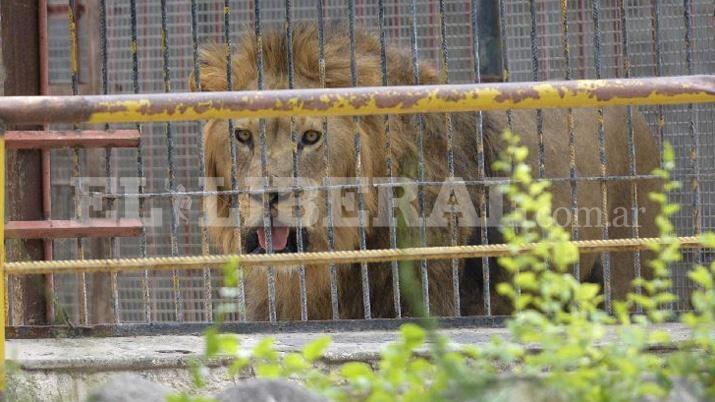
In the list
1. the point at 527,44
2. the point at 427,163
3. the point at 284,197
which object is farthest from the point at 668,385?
the point at 527,44

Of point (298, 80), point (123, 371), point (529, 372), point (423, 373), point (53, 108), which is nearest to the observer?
point (529, 372)

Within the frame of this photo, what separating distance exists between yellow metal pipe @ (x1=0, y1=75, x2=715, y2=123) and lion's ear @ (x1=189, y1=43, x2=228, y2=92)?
250cm

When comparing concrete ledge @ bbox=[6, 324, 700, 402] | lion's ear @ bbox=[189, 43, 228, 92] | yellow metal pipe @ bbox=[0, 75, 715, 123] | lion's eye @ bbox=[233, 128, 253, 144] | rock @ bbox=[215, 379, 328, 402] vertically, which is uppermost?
lion's ear @ bbox=[189, 43, 228, 92]

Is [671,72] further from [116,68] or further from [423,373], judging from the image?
[423,373]

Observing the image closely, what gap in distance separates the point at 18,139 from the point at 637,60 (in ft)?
12.6

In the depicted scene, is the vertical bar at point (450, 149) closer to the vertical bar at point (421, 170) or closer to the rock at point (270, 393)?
the vertical bar at point (421, 170)

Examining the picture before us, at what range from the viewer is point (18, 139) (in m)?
4.64

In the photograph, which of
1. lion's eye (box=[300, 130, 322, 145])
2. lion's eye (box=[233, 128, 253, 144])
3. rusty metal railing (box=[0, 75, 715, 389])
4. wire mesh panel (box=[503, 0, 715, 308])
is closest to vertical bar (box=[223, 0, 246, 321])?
lion's eye (box=[233, 128, 253, 144])

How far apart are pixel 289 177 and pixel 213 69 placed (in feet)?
2.80

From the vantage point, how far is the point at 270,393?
2660mm

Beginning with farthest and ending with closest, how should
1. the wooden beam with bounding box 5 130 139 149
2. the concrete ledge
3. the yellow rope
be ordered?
the wooden beam with bounding box 5 130 139 149 → the concrete ledge → the yellow rope

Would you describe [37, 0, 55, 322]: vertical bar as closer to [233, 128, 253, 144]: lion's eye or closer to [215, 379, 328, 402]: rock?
[233, 128, 253, 144]: lion's eye

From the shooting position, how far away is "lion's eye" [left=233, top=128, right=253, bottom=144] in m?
5.23

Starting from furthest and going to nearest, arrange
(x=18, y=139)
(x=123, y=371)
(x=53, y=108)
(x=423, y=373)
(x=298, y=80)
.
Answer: (x=298, y=80), (x=18, y=139), (x=123, y=371), (x=53, y=108), (x=423, y=373)
